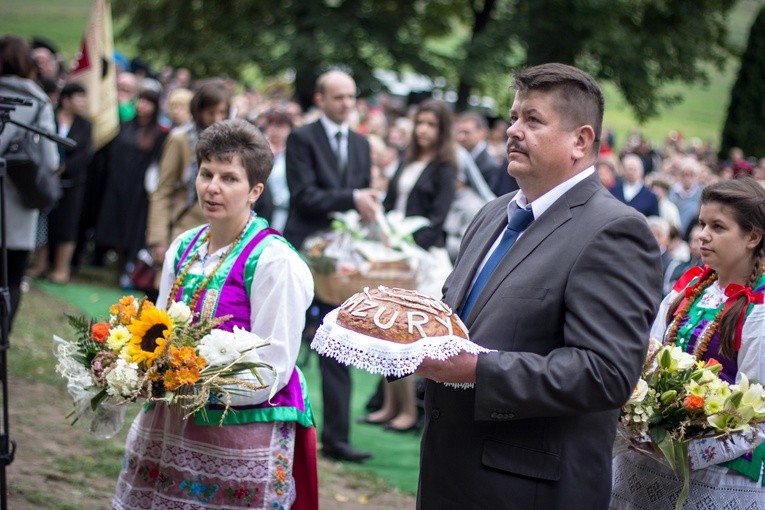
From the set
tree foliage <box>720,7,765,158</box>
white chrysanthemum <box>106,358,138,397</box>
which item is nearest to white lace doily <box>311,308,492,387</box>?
white chrysanthemum <box>106,358,138,397</box>

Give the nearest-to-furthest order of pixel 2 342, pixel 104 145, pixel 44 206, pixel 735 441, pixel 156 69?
pixel 735 441, pixel 2 342, pixel 44 206, pixel 104 145, pixel 156 69

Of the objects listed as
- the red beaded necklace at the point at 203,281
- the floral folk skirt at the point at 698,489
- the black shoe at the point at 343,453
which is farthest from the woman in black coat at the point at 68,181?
the floral folk skirt at the point at 698,489

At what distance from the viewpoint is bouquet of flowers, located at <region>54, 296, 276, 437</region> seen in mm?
3623

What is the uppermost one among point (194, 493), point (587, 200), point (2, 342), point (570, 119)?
point (570, 119)

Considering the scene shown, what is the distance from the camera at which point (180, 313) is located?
3.80 meters

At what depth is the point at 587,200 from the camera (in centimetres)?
A: 326

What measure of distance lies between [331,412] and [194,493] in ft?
11.4

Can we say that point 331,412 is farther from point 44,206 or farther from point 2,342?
point 2,342

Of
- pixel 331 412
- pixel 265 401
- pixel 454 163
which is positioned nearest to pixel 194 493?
pixel 265 401

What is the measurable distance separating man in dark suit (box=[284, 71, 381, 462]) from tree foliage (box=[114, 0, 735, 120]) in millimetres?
13881

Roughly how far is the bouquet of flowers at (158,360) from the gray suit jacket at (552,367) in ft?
→ 2.58

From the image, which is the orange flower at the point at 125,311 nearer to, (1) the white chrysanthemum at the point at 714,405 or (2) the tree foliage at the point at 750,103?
(1) the white chrysanthemum at the point at 714,405

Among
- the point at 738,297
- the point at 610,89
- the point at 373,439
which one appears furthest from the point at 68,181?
the point at 610,89

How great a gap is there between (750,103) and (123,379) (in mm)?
28138
